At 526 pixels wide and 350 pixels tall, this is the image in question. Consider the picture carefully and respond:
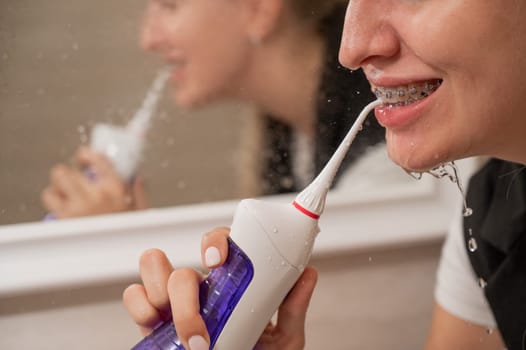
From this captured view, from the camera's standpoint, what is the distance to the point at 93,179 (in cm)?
77

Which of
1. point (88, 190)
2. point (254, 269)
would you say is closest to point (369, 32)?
point (254, 269)

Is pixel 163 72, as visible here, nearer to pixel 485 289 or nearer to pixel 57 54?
pixel 57 54

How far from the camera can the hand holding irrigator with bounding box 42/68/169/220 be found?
2.43 ft

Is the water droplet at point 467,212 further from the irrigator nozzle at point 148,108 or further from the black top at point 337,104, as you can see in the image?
the irrigator nozzle at point 148,108

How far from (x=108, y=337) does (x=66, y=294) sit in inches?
3.4

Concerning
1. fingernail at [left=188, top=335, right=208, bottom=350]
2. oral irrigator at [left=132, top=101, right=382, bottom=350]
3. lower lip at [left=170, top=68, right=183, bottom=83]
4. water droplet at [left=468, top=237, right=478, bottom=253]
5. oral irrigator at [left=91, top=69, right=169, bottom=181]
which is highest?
lower lip at [left=170, top=68, right=183, bottom=83]

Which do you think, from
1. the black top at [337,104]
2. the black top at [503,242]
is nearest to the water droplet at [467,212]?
the black top at [503,242]

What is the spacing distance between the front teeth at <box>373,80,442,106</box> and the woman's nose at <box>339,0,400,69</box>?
29 millimetres

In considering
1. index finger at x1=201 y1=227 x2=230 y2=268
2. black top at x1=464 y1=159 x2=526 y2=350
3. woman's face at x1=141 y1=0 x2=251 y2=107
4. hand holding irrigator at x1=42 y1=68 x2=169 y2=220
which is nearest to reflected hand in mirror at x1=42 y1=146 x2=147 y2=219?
hand holding irrigator at x1=42 y1=68 x2=169 y2=220

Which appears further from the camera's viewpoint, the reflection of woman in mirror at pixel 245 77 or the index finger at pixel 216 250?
the reflection of woman in mirror at pixel 245 77

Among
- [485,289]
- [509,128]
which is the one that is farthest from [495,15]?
[485,289]

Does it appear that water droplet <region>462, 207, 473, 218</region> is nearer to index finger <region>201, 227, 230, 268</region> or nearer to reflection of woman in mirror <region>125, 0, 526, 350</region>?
reflection of woman in mirror <region>125, 0, 526, 350</region>

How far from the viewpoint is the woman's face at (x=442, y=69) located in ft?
1.51

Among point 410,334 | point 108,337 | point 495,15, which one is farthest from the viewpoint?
point 410,334
